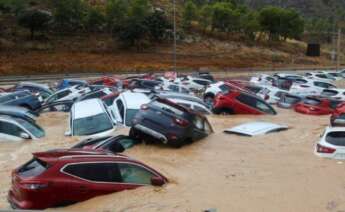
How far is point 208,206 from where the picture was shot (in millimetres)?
9281

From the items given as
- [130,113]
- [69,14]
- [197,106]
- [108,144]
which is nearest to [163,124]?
[108,144]

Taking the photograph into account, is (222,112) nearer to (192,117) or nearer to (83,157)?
(192,117)

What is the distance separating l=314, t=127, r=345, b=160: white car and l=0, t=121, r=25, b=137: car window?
9.61m

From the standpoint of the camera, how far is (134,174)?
9836 millimetres

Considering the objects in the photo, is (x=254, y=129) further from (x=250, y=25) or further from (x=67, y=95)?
(x=250, y=25)

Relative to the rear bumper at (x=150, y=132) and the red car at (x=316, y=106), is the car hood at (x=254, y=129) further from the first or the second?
the red car at (x=316, y=106)

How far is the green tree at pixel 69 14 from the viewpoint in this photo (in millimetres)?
79375

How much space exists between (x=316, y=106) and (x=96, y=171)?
1578 centimetres

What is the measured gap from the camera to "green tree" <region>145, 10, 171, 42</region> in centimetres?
7988

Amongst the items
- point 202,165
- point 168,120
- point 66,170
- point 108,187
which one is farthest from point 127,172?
point 168,120

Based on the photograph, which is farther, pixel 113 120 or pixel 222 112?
pixel 222 112

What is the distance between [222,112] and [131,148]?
8.75 meters

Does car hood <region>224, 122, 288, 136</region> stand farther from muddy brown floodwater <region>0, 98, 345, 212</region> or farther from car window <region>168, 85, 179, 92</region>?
car window <region>168, 85, 179, 92</region>

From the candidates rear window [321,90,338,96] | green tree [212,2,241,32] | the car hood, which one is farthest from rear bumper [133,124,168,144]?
green tree [212,2,241,32]
